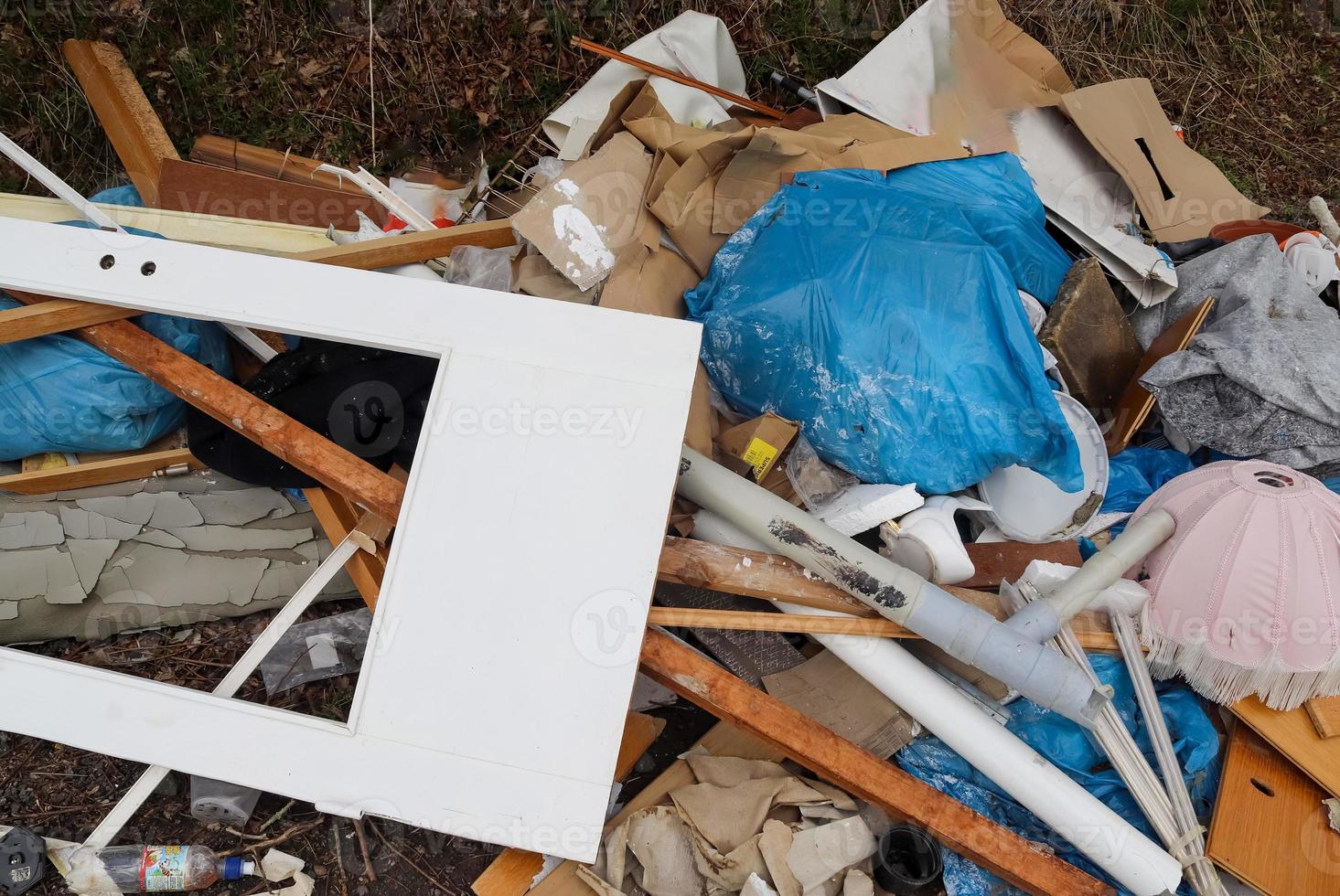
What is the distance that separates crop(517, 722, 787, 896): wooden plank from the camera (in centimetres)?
208

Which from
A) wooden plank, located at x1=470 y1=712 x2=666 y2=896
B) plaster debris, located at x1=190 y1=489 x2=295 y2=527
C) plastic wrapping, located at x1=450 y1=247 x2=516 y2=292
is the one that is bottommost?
wooden plank, located at x1=470 y1=712 x2=666 y2=896

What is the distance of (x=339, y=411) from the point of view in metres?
2.41

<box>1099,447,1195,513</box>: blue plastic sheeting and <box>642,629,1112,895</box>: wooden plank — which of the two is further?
<box>1099,447,1195,513</box>: blue plastic sheeting

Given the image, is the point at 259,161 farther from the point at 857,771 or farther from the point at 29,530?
the point at 857,771

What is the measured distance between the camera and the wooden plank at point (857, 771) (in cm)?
190

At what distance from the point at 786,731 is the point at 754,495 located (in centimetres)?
56

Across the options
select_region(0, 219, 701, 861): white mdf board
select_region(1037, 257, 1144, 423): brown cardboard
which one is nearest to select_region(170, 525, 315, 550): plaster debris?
select_region(0, 219, 701, 861): white mdf board

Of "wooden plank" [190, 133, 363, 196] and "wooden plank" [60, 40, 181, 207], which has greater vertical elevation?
"wooden plank" [60, 40, 181, 207]

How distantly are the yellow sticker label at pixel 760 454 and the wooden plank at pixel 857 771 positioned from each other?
0.63m

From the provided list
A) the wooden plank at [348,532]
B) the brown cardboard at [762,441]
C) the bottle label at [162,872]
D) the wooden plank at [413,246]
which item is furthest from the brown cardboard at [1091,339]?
the bottle label at [162,872]

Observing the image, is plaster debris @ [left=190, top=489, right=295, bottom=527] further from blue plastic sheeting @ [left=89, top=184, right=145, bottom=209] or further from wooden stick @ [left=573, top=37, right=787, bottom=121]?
wooden stick @ [left=573, top=37, right=787, bottom=121]

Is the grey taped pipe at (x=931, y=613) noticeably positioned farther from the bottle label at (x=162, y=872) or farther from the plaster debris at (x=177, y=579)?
the bottle label at (x=162, y=872)

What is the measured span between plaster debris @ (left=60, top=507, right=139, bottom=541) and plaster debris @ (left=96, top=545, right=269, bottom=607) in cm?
6

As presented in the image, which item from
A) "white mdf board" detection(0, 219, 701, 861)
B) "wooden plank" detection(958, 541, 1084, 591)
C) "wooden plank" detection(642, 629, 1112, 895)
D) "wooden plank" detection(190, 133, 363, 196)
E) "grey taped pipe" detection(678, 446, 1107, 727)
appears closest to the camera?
"white mdf board" detection(0, 219, 701, 861)
